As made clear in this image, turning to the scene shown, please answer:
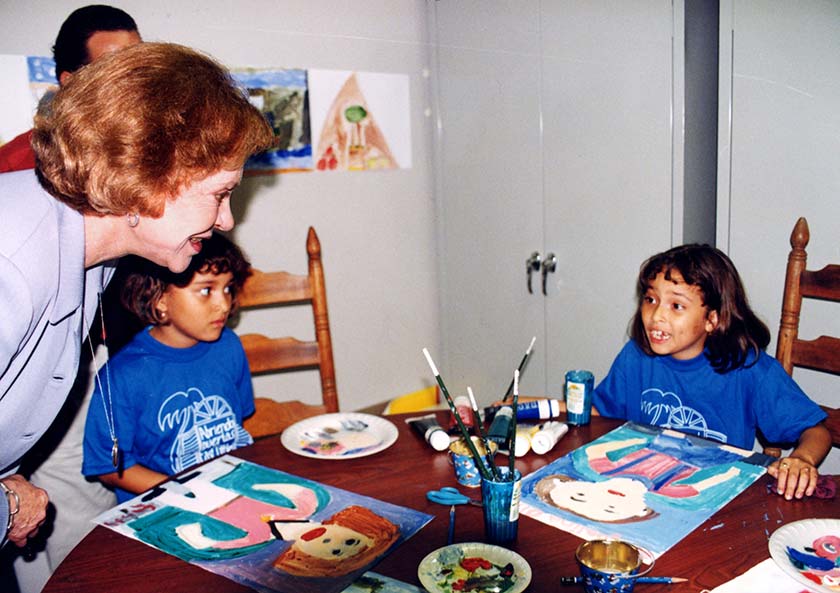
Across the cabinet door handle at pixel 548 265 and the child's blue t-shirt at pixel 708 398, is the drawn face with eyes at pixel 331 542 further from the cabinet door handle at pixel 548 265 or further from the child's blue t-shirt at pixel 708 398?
the cabinet door handle at pixel 548 265

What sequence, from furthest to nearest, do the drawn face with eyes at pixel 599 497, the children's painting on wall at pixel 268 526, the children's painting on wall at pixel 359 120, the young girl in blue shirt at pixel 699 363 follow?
the children's painting on wall at pixel 359 120
the young girl in blue shirt at pixel 699 363
the drawn face with eyes at pixel 599 497
the children's painting on wall at pixel 268 526

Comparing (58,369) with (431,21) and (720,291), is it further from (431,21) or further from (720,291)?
(431,21)

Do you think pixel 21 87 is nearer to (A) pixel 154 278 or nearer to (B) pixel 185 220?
(A) pixel 154 278

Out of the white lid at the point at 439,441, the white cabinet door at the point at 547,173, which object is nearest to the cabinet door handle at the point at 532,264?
the white cabinet door at the point at 547,173

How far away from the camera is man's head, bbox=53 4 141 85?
178 cm

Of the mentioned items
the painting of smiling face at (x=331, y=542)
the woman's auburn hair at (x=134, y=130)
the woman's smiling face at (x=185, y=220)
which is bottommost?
the painting of smiling face at (x=331, y=542)

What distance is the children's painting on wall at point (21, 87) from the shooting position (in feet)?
6.93

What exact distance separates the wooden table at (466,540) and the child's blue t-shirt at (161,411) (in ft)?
1.44

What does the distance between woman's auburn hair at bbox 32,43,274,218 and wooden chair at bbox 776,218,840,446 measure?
136 cm

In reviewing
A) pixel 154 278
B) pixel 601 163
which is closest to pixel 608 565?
pixel 154 278

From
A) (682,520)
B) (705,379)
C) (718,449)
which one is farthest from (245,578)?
(705,379)

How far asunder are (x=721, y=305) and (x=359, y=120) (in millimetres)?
1706

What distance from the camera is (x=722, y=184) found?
6.66 feet

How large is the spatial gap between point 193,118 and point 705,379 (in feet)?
4.11
